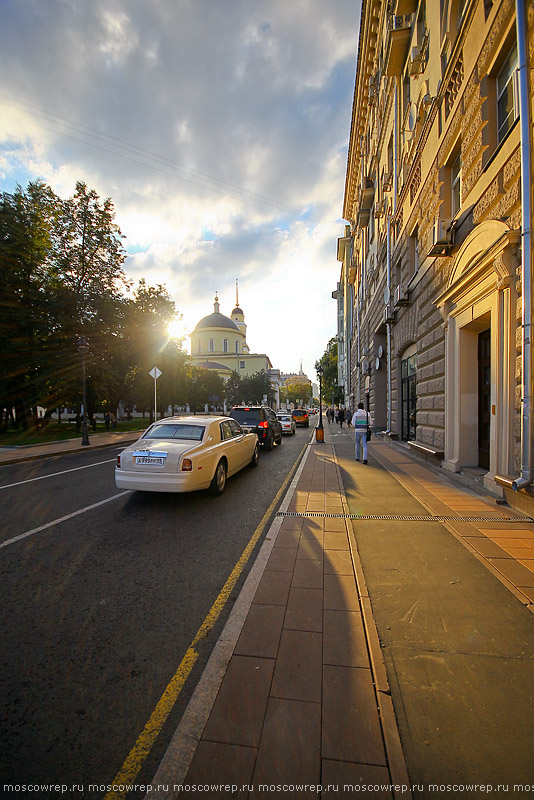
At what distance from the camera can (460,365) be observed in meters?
8.42

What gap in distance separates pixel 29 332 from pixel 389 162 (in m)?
21.7

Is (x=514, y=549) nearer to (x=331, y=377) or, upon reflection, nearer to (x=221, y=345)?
(x=331, y=377)

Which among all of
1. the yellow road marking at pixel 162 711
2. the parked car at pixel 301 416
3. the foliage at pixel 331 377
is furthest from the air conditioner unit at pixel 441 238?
the foliage at pixel 331 377

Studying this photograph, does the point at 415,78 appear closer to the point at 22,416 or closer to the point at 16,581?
the point at 16,581

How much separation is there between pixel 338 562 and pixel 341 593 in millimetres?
697

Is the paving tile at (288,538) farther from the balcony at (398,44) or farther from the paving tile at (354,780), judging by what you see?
the balcony at (398,44)

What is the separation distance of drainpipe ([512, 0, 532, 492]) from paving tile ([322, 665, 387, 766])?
14.4ft

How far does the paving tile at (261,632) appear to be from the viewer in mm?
2617

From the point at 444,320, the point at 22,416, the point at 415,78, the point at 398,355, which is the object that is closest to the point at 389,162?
the point at 415,78

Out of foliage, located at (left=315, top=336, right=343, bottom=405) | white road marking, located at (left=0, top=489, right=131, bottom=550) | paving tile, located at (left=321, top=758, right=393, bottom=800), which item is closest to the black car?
white road marking, located at (left=0, top=489, right=131, bottom=550)

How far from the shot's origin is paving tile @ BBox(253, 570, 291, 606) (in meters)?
3.29

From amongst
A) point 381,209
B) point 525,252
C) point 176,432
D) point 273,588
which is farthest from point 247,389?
point 273,588

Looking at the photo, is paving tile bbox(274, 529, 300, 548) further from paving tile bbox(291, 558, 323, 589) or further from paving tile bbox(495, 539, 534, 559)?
paving tile bbox(495, 539, 534, 559)

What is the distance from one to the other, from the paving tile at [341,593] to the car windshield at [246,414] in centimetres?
1103
